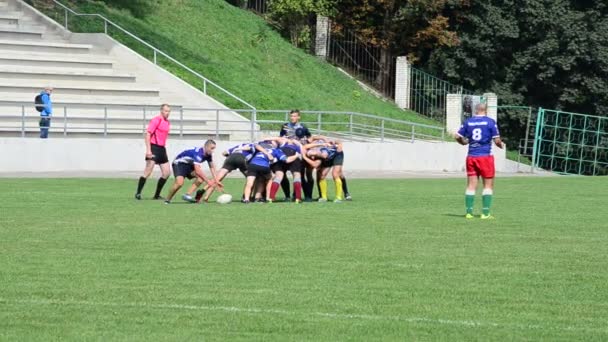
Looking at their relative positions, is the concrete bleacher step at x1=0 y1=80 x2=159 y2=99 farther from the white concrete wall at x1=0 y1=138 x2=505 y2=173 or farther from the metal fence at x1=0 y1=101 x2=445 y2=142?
the white concrete wall at x1=0 y1=138 x2=505 y2=173

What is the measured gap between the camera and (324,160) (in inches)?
966

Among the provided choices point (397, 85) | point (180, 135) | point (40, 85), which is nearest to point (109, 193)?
point (180, 135)

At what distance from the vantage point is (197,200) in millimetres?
23609

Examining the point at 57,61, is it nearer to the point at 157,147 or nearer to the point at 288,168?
the point at 157,147

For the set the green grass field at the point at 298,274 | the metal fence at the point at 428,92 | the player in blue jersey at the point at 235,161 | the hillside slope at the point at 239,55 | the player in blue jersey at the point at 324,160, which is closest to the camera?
the green grass field at the point at 298,274

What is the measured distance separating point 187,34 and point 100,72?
9.81 m

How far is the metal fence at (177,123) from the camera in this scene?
3675cm

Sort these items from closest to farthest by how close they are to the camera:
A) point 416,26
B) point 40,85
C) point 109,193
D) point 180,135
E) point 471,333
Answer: point 471,333 → point 109,193 → point 180,135 → point 40,85 → point 416,26

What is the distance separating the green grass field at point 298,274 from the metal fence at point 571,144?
2629cm

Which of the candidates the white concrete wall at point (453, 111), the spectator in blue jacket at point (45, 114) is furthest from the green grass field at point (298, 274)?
the white concrete wall at point (453, 111)

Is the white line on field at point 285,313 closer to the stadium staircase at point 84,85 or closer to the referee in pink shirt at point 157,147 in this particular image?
the referee in pink shirt at point 157,147

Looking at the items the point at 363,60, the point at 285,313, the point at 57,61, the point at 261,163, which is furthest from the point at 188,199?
the point at 363,60

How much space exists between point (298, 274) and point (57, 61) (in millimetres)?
30455

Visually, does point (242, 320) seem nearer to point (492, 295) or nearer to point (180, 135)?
point (492, 295)
